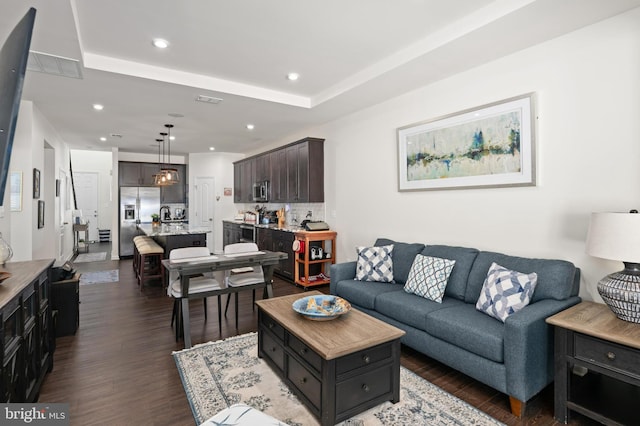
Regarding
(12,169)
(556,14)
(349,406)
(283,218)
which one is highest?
(556,14)

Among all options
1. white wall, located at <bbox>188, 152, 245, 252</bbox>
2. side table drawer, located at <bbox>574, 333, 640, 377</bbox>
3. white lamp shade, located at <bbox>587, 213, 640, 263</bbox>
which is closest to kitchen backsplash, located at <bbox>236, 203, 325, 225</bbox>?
white wall, located at <bbox>188, 152, 245, 252</bbox>

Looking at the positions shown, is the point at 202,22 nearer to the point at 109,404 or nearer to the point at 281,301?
the point at 281,301

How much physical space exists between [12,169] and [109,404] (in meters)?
3.79

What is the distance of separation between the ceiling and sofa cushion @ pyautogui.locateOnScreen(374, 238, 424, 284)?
6.16 ft

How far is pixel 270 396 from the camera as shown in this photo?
7.73 ft

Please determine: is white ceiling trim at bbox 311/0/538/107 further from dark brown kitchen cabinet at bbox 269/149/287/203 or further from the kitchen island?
the kitchen island

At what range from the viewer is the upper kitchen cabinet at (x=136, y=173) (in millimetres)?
8617

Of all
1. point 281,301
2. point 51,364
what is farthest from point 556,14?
point 51,364

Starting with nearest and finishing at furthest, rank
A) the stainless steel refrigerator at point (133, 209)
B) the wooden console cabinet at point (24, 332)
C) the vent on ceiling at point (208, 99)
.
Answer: the wooden console cabinet at point (24, 332) → the vent on ceiling at point (208, 99) → the stainless steel refrigerator at point (133, 209)

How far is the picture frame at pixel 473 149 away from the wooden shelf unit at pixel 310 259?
166cm

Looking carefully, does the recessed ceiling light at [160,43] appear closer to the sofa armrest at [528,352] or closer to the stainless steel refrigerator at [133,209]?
the sofa armrest at [528,352]

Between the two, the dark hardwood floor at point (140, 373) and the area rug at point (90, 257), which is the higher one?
the area rug at point (90, 257)

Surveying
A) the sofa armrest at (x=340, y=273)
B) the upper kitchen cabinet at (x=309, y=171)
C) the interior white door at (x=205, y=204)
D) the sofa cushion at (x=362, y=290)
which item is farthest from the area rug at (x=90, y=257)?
the sofa cushion at (x=362, y=290)

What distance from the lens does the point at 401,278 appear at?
367cm
